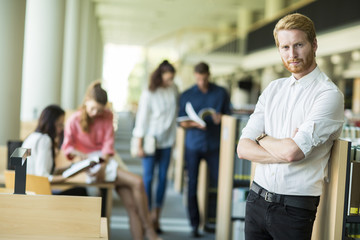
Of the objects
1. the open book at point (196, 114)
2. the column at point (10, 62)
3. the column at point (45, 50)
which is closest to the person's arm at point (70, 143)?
the column at point (10, 62)

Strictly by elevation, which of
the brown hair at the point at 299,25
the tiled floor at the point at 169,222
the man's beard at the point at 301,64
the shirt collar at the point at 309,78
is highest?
the brown hair at the point at 299,25

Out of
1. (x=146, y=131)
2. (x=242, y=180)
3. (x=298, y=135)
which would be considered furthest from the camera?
(x=146, y=131)

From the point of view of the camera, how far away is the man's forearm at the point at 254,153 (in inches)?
83.2

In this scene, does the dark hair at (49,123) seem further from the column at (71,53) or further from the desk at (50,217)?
the column at (71,53)

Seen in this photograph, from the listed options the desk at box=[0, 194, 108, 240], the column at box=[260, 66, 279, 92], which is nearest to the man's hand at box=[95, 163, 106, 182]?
the desk at box=[0, 194, 108, 240]

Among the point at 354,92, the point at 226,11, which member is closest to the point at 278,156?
the point at 354,92

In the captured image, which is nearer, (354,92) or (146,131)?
(146,131)

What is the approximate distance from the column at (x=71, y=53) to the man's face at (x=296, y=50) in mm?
8685

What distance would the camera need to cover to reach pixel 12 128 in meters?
4.53

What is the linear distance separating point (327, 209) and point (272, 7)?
14.4 metres

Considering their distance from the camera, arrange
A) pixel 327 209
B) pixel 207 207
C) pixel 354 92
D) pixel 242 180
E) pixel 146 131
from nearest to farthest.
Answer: pixel 327 209
pixel 242 180
pixel 146 131
pixel 207 207
pixel 354 92

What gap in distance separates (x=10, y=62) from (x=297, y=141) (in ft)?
10.3

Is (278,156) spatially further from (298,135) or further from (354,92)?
(354,92)

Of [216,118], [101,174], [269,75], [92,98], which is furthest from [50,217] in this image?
[269,75]
